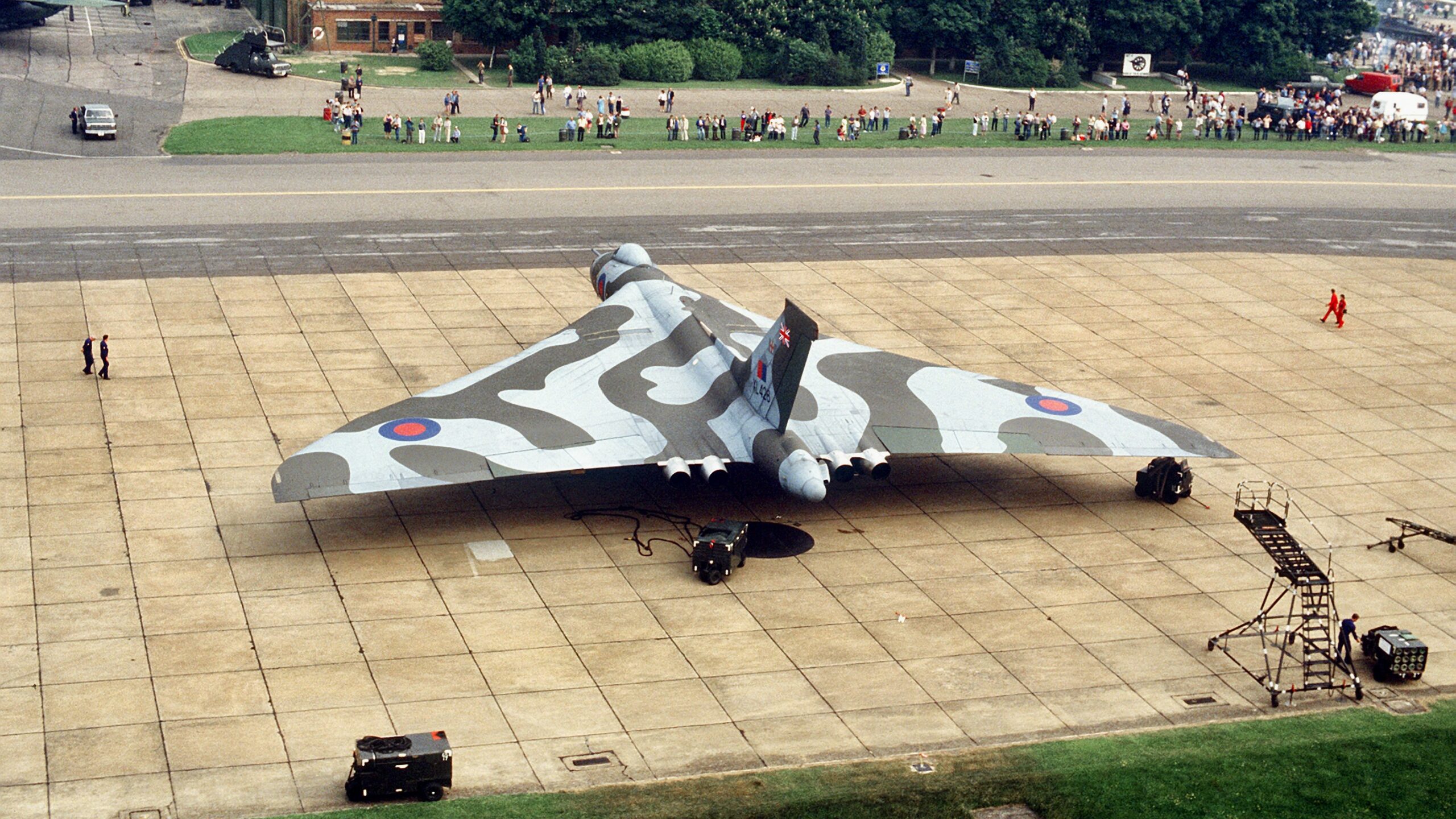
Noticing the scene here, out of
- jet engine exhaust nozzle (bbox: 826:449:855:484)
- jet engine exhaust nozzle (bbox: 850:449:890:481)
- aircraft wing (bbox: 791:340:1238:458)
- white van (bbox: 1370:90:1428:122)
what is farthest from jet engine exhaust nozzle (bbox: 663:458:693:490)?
white van (bbox: 1370:90:1428:122)

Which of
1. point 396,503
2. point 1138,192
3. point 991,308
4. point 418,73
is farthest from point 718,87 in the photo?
point 396,503

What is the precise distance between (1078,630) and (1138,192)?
51.1m

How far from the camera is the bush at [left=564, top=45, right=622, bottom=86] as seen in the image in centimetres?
10138

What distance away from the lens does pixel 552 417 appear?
1419 inches

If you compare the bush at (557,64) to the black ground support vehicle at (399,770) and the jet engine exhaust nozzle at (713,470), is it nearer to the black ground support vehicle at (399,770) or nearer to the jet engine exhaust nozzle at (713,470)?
the jet engine exhaust nozzle at (713,470)

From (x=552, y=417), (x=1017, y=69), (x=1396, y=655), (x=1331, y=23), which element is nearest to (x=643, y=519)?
(x=552, y=417)

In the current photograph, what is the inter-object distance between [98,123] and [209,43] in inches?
1270

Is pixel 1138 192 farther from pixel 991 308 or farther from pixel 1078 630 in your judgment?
pixel 1078 630

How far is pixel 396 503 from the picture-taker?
36562 millimetres

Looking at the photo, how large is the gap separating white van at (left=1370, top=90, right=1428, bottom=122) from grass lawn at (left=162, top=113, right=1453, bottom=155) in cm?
554

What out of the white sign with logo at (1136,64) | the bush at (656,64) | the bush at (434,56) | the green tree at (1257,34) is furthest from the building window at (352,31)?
the green tree at (1257,34)

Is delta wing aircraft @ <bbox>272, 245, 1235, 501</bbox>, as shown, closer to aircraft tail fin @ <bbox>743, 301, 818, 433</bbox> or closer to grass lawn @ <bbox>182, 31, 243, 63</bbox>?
aircraft tail fin @ <bbox>743, 301, 818, 433</bbox>

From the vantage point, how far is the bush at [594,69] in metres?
101

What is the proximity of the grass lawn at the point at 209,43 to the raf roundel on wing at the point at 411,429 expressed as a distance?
77362 mm
